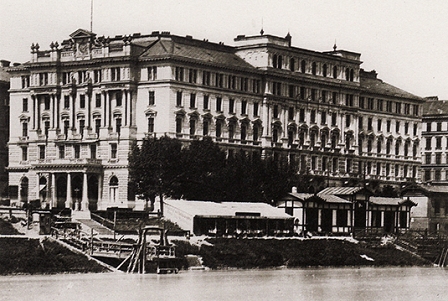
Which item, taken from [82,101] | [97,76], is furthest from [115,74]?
[82,101]

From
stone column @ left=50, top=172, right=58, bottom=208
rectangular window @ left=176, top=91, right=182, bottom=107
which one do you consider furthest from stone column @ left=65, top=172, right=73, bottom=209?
rectangular window @ left=176, top=91, right=182, bottom=107

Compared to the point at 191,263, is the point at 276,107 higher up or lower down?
higher up

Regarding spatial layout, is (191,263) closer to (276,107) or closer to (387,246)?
(387,246)

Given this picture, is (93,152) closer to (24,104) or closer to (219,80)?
(24,104)

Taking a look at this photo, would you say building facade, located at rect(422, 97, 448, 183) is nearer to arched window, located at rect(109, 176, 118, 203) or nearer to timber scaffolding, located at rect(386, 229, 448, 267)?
arched window, located at rect(109, 176, 118, 203)

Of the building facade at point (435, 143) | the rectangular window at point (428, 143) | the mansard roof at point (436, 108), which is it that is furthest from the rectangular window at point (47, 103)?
the rectangular window at point (428, 143)

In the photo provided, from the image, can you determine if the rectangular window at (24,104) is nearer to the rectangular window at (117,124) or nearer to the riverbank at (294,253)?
the rectangular window at (117,124)

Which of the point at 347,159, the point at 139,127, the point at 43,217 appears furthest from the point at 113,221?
the point at 347,159
